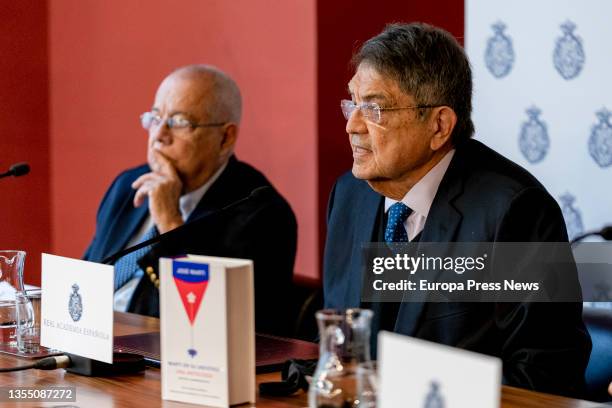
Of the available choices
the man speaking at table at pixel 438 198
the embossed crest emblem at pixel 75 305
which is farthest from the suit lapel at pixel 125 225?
the embossed crest emblem at pixel 75 305

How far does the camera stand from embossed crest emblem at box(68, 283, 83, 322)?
1.89 metres

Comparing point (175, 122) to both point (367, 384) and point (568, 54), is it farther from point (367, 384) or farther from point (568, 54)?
point (367, 384)

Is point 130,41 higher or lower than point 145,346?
higher

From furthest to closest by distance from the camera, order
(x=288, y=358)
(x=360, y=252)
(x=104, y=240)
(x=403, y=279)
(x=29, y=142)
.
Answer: (x=29, y=142) < (x=104, y=240) < (x=360, y=252) < (x=403, y=279) < (x=288, y=358)

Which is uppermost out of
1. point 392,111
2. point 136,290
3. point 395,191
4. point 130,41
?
point 130,41

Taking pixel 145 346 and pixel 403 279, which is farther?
pixel 403 279

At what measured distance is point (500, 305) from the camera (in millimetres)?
2094

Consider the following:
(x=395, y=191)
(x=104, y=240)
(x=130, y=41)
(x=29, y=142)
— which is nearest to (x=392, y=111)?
(x=395, y=191)

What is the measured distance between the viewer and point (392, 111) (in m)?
2.29

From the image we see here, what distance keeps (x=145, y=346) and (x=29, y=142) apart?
9.32 feet

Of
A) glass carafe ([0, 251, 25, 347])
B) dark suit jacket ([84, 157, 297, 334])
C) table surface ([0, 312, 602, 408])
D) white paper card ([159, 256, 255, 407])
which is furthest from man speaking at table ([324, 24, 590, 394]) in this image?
glass carafe ([0, 251, 25, 347])

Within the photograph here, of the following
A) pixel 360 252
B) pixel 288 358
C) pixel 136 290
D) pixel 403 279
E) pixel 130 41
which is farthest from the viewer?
pixel 130 41

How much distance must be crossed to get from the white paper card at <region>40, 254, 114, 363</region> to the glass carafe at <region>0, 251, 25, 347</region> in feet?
0.30

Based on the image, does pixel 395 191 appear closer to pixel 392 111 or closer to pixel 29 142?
pixel 392 111
